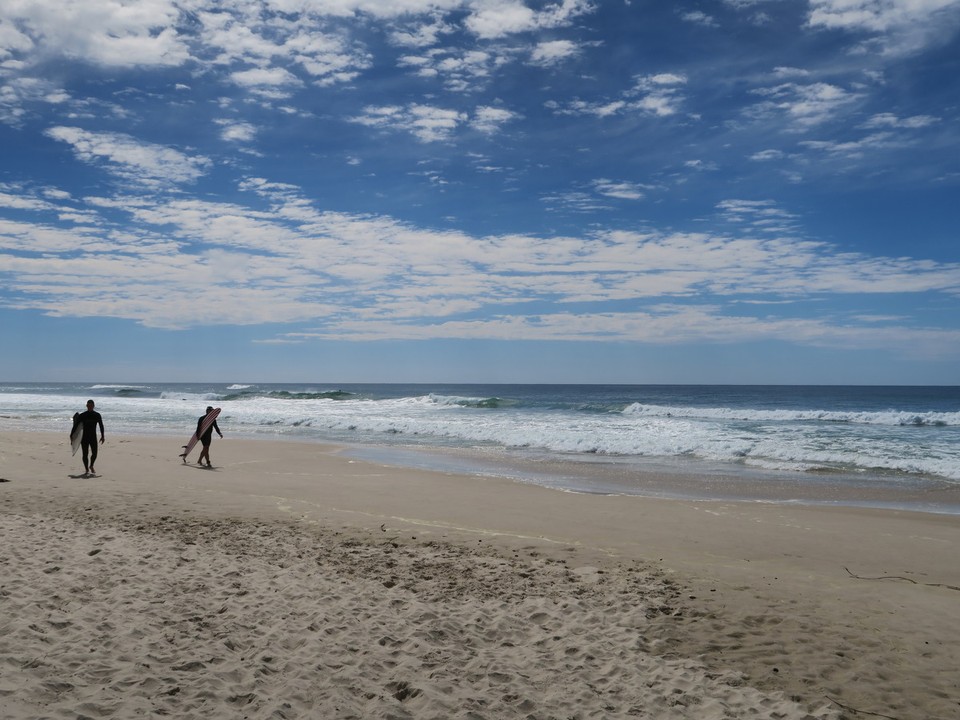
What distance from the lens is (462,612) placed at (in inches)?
232

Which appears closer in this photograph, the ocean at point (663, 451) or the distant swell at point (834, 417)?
the ocean at point (663, 451)

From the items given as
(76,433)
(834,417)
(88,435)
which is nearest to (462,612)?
(88,435)

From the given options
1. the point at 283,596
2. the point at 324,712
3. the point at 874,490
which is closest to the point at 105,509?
the point at 283,596

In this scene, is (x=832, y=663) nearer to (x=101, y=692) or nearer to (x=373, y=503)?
(x=101, y=692)

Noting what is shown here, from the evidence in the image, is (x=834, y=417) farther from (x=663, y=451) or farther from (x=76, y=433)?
(x=76, y=433)

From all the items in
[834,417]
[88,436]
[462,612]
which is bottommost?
[462,612]

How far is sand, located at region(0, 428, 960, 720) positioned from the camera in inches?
175

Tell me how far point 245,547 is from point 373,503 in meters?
3.39

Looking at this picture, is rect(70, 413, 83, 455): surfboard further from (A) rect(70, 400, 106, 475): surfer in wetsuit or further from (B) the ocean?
(B) the ocean

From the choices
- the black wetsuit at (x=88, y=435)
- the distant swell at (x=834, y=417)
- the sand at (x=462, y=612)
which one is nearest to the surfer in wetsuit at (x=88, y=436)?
the black wetsuit at (x=88, y=435)

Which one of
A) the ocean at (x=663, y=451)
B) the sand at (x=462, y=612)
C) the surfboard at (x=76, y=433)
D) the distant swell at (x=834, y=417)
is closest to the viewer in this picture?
the sand at (x=462, y=612)

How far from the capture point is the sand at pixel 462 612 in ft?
14.6

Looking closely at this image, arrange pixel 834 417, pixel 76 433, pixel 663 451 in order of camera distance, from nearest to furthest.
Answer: pixel 76 433
pixel 663 451
pixel 834 417

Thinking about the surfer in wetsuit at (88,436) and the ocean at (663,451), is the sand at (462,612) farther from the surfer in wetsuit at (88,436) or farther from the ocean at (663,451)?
the ocean at (663,451)
